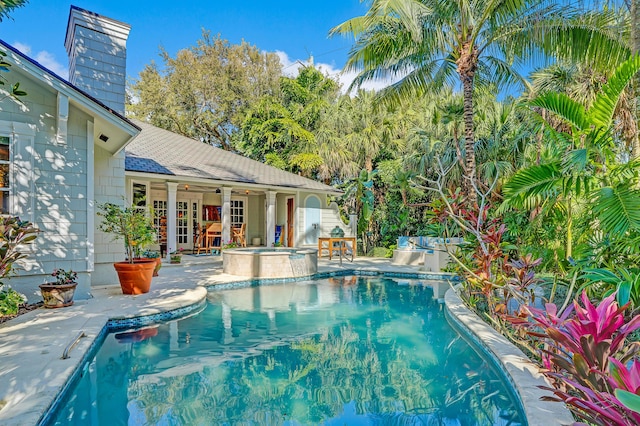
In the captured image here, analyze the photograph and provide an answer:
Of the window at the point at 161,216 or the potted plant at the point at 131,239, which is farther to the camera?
the window at the point at 161,216

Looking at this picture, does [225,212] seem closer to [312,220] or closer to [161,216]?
[161,216]

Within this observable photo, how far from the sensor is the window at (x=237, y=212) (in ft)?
59.8


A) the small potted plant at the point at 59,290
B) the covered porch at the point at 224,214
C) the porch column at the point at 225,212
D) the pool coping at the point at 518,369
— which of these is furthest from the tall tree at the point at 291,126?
the pool coping at the point at 518,369

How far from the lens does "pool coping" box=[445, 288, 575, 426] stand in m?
2.91

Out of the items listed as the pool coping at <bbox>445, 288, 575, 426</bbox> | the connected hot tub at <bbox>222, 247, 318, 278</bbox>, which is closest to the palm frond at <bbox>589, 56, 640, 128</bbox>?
the pool coping at <bbox>445, 288, 575, 426</bbox>

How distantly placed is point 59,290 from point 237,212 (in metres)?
12.0

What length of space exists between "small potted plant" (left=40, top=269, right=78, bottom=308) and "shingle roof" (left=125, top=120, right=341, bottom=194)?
521 cm

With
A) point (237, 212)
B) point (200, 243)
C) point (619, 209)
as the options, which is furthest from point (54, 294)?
point (237, 212)

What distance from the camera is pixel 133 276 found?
7.54 meters

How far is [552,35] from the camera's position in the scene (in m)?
8.49

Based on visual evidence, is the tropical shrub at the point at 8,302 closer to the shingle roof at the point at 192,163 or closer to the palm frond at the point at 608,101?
the shingle roof at the point at 192,163

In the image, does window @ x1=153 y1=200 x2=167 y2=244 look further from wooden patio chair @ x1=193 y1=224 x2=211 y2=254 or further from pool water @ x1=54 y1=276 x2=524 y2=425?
pool water @ x1=54 y1=276 x2=524 y2=425

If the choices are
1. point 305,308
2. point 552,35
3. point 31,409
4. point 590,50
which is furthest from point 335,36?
point 31,409

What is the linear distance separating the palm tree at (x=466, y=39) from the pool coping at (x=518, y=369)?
2.47m
